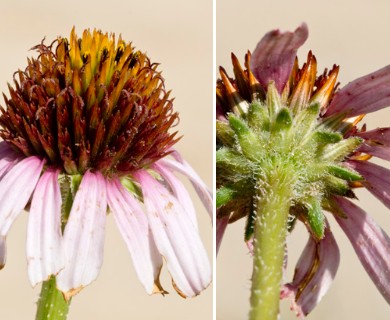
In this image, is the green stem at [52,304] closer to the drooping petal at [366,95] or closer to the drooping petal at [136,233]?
the drooping petal at [136,233]

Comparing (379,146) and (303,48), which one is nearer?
(379,146)

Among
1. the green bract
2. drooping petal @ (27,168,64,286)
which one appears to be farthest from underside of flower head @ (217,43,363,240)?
drooping petal @ (27,168,64,286)

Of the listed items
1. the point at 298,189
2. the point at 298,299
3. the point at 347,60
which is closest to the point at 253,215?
the point at 298,189

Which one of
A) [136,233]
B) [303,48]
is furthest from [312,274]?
[303,48]

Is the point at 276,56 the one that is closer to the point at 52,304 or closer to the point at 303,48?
the point at 52,304

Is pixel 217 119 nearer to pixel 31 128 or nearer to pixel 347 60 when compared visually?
pixel 31 128

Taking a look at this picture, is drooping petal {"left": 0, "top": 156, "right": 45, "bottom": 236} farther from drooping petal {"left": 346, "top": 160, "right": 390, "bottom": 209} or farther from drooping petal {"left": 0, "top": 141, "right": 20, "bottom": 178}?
drooping petal {"left": 346, "top": 160, "right": 390, "bottom": 209}
